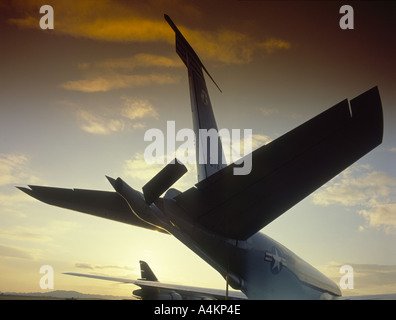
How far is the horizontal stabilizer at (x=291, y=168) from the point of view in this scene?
4.55 metres

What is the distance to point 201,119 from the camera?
9.67 metres

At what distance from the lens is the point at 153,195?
464 cm

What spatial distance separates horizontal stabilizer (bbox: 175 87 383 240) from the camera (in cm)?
455

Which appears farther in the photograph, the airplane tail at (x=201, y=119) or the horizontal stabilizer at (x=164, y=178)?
the airplane tail at (x=201, y=119)

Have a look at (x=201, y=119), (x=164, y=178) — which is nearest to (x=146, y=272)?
(x=201, y=119)

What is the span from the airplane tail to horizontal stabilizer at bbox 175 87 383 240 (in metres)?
3.35

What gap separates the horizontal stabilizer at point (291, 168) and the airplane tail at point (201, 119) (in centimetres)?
335

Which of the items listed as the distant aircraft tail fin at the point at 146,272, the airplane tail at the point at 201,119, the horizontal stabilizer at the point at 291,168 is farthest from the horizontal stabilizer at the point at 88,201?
the distant aircraft tail fin at the point at 146,272

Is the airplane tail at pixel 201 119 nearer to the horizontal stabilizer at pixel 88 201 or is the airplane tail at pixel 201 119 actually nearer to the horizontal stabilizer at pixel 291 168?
the horizontal stabilizer at pixel 88 201

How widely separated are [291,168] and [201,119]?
4.95m

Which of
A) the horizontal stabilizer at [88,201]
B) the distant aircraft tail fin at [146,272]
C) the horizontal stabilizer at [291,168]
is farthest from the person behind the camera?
the distant aircraft tail fin at [146,272]

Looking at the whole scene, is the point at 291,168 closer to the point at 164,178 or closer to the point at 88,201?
the point at 164,178
